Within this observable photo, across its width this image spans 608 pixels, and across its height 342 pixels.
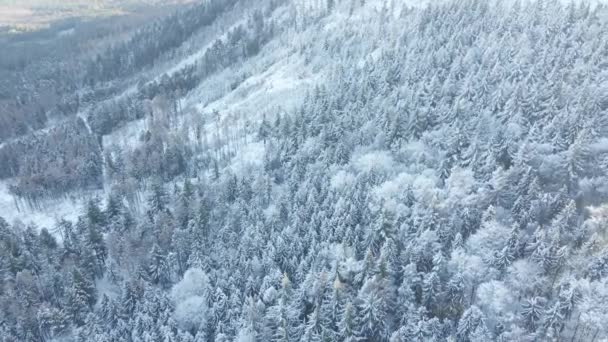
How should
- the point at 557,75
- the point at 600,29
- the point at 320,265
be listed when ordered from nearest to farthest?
the point at 320,265
the point at 557,75
the point at 600,29

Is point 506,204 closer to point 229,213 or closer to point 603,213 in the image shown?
point 603,213

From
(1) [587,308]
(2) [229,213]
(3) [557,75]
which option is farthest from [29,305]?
(3) [557,75]

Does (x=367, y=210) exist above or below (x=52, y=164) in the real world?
above

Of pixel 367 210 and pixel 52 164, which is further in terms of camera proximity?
pixel 52 164

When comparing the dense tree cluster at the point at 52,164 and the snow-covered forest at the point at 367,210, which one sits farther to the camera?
the dense tree cluster at the point at 52,164

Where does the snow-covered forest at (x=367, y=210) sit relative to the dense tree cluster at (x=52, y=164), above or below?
above

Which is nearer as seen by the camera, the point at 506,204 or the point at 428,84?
the point at 506,204

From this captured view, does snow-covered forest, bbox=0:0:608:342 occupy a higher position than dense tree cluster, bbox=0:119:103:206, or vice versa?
snow-covered forest, bbox=0:0:608:342

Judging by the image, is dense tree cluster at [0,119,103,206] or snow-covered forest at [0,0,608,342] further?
dense tree cluster at [0,119,103,206]
